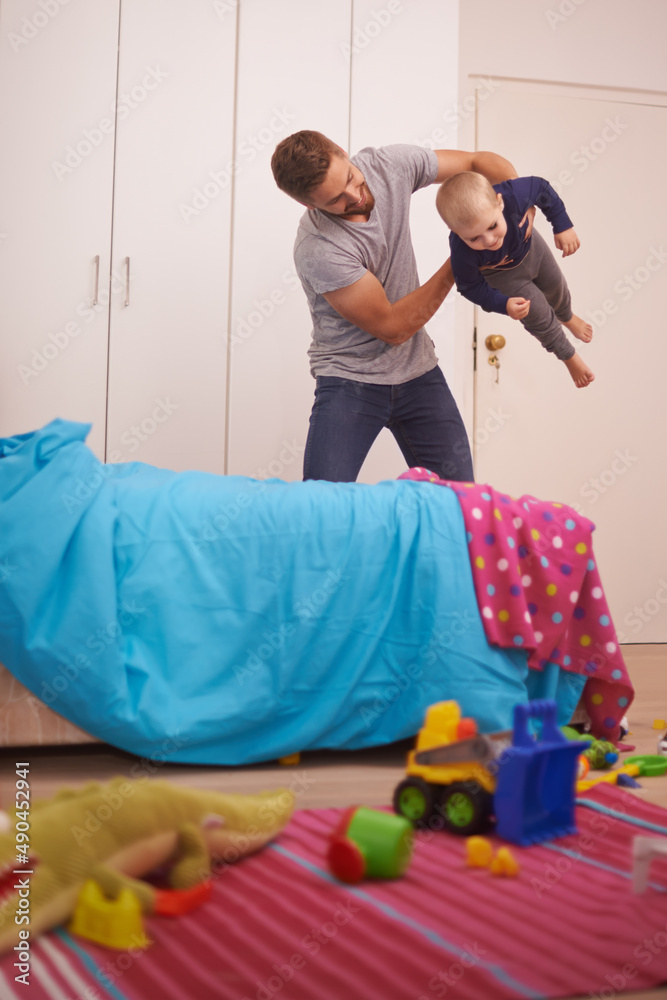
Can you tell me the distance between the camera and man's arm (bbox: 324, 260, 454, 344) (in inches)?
91.1

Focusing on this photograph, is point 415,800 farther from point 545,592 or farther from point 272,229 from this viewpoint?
point 272,229

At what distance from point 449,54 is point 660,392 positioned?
173cm

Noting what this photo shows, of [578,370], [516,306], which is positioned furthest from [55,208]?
[578,370]

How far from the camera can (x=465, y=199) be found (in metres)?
2.20

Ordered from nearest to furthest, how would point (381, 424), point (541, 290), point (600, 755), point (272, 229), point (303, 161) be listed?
point (600, 755) < point (303, 161) < point (381, 424) < point (541, 290) < point (272, 229)

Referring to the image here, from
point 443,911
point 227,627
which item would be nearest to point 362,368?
point 227,627

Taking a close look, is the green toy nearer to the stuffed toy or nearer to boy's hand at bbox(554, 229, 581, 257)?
the stuffed toy

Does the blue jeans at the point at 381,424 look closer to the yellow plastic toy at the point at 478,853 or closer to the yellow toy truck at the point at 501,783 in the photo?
the yellow toy truck at the point at 501,783

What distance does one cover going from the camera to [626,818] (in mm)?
1395

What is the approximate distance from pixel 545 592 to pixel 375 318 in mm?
890

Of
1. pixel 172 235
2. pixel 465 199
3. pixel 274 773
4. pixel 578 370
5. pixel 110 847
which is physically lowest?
pixel 274 773

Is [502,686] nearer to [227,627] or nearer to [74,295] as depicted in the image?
[227,627]

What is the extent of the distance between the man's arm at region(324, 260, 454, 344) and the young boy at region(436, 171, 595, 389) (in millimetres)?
82

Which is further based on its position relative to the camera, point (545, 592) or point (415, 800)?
point (545, 592)
